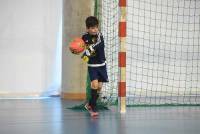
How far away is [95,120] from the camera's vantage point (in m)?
6.27

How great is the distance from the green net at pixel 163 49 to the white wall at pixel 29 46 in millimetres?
1494

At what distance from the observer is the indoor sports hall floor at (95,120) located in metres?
5.38

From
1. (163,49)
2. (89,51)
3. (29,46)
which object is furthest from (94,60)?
(163,49)

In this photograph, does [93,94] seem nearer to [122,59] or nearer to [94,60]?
[94,60]

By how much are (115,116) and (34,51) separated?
345 centimetres

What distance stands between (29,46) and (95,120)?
3728mm

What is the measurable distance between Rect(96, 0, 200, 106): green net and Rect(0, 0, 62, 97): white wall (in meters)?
1.49

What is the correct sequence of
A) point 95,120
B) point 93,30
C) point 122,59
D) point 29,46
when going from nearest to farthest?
point 95,120, point 93,30, point 122,59, point 29,46

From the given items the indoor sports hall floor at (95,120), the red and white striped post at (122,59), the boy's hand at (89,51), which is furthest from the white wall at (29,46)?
the boy's hand at (89,51)

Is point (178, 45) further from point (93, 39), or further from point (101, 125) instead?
point (101, 125)

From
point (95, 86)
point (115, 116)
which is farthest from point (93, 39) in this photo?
point (115, 116)

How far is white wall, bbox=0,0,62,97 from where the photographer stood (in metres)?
9.49

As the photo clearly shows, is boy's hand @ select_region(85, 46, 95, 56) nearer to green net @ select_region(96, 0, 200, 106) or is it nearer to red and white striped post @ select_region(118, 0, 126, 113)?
red and white striped post @ select_region(118, 0, 126, 113)

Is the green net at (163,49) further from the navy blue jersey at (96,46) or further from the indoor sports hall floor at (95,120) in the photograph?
the navy blue jersey at (96,46)
